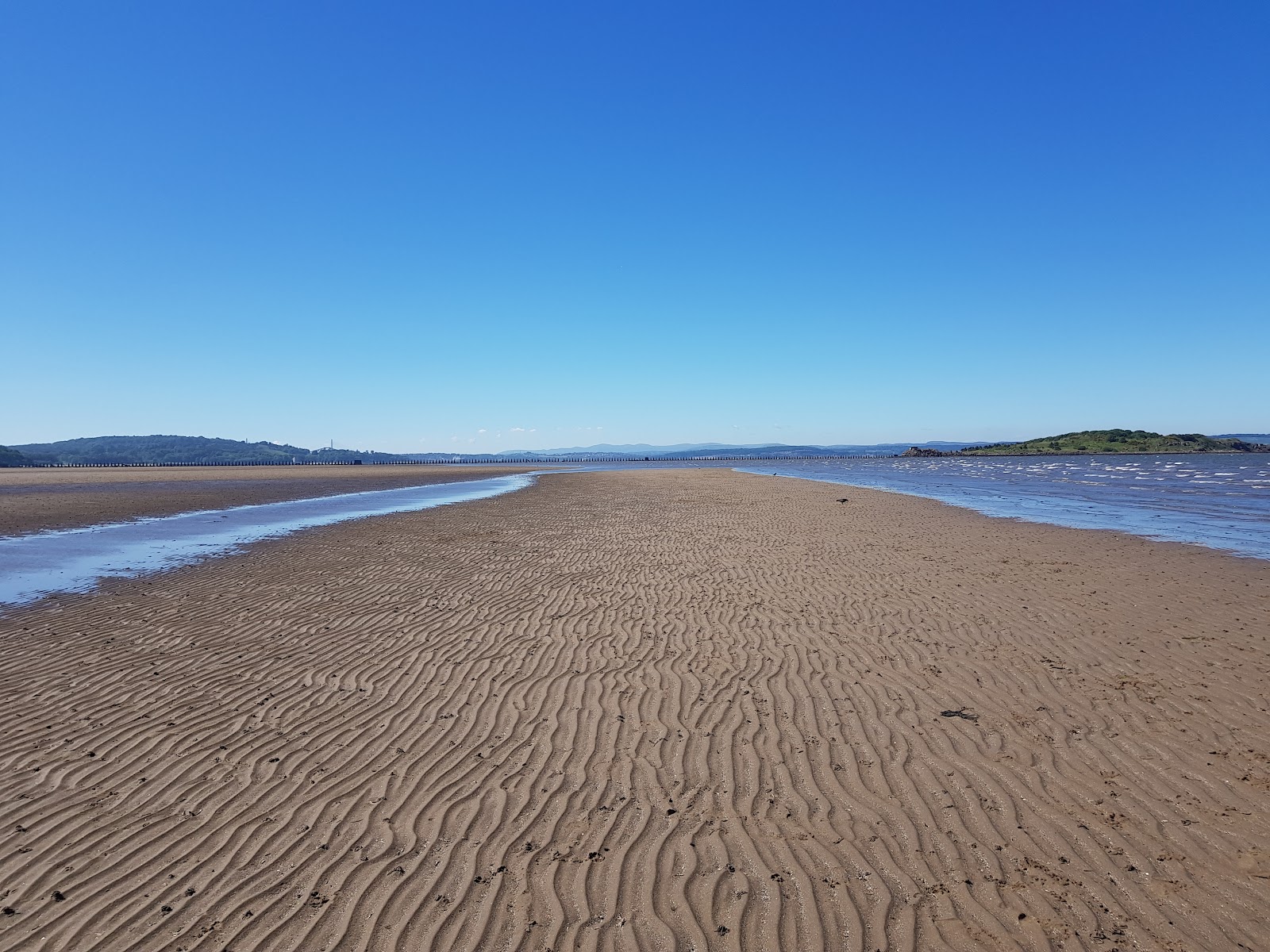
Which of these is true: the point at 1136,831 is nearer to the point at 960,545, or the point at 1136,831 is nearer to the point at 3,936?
the point at 3,936

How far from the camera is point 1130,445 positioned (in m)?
120

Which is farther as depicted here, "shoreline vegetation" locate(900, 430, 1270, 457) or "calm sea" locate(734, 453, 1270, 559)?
"shoreline vegetation" locate(900, 430, 1270, 457)

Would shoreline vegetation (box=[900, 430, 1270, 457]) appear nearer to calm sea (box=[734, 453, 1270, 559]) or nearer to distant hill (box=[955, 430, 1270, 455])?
distant hill (box=[955, 430, 1270, 455])

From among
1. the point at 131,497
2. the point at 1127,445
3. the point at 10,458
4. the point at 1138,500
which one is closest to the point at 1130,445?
the point at 1127,445

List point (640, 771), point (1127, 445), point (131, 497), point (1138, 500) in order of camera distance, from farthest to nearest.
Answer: point (1127, 445) < point (131, 497) < point (1138, 500) < point (640, 771)

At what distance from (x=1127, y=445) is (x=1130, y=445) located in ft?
2.14

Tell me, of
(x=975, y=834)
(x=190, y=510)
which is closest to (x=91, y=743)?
(x=975, y=834)

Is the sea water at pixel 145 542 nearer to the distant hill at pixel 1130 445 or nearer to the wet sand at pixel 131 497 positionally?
the wet sand at pixel 131 497

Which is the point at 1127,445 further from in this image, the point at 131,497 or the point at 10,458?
the point at 10,458

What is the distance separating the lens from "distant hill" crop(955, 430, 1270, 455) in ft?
391

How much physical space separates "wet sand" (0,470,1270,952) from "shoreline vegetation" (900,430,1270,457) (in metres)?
129

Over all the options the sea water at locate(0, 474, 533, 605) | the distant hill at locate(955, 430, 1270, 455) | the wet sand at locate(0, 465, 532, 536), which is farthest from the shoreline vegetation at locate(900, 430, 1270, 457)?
the sea water at locate(0, 474, 533, 605)

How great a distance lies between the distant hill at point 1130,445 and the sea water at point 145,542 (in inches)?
4930

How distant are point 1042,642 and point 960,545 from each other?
382 inches
